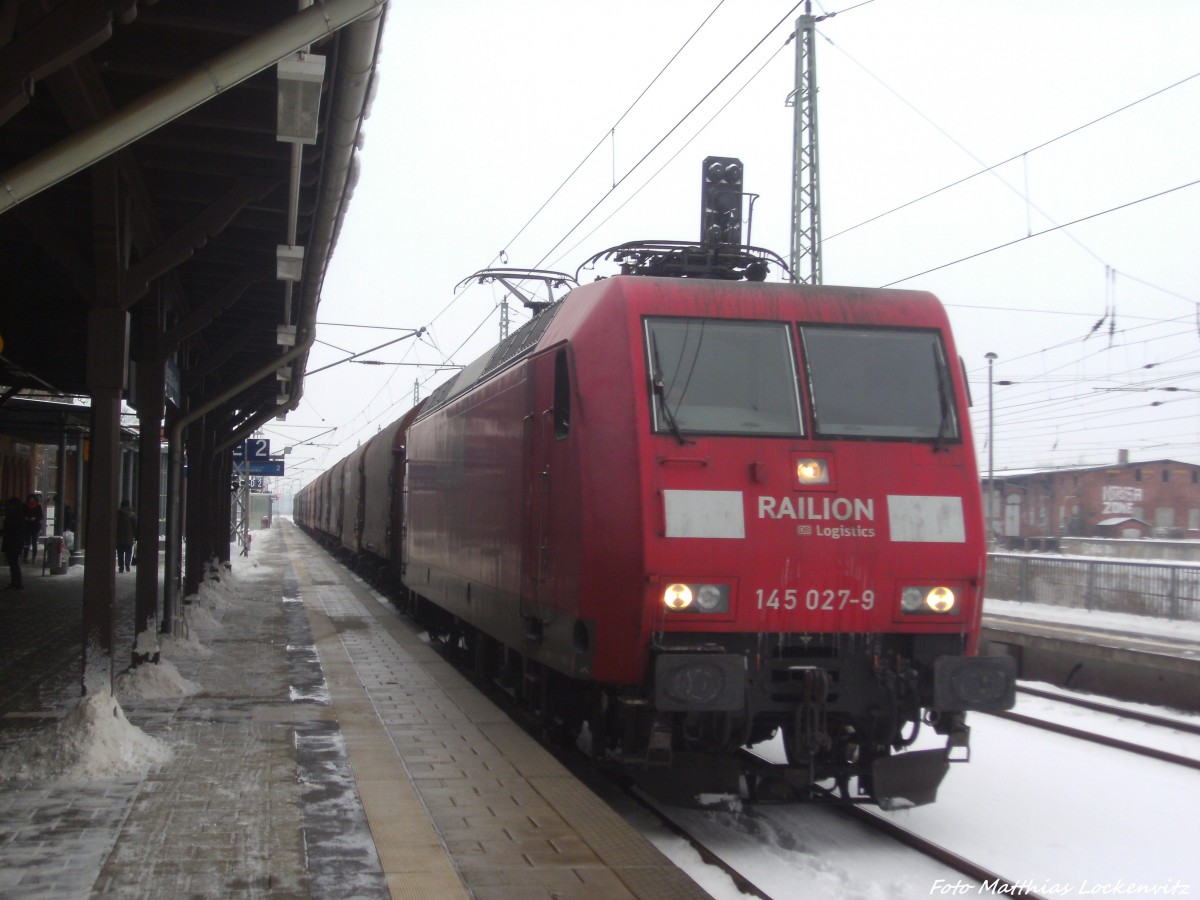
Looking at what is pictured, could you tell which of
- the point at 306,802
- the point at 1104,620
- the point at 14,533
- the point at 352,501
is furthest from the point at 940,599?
the point at 352,501

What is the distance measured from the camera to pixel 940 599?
6543mm

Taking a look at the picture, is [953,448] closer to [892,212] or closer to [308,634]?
[892,212]

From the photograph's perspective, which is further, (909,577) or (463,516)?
(463,516)

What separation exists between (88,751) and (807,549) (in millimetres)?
4374

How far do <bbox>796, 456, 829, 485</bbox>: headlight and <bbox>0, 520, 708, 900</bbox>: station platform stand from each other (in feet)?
6.87

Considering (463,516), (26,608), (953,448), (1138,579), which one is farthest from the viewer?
(1138,579)

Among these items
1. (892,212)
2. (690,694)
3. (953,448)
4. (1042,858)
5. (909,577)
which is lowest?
(1042,858)

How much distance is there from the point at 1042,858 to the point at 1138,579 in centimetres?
1468

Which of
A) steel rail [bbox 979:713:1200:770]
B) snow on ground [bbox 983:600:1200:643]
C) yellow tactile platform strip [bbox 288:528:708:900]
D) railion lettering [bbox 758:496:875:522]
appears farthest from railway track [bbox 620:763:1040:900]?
snow on ground [bbox 983:600:1200:643]

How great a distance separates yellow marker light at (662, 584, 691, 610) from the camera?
242 inches

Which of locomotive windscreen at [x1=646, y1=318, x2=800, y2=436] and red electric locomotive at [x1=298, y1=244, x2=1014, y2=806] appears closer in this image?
red electric locomotive at [x1=298, y1=244, x2=1014, y2=806]

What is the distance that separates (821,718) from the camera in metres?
6.26

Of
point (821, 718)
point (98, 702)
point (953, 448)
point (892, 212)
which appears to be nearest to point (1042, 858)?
point (821, 718)

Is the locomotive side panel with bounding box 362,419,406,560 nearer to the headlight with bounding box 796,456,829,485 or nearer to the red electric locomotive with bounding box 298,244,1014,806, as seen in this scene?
the red electric locomotive with bounding box 298,244,1014,806
